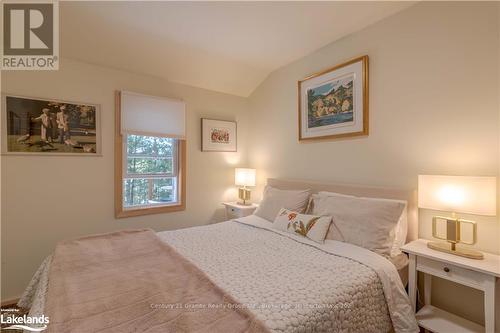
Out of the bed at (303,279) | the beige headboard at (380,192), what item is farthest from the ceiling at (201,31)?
the bed at (303,279)

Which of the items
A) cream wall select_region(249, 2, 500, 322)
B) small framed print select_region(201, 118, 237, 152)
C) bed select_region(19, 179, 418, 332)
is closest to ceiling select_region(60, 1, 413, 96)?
cream wall select_region(249, 2, 500, 322)

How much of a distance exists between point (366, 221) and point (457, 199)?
0.58 metres

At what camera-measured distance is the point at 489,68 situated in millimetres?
1661

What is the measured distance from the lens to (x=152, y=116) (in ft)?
9.91

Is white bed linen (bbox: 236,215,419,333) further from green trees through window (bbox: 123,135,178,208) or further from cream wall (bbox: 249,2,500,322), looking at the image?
green trees through window (bbox: 123,135,178,208)

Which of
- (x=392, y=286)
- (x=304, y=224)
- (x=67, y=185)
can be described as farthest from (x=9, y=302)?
(x=392, y=286)

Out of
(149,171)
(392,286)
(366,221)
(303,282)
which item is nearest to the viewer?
(303,282)

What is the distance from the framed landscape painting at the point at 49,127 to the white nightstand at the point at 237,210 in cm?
177

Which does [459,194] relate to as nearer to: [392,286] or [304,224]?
[392,286]

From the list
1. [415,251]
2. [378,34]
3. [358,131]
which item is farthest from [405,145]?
[378,34]

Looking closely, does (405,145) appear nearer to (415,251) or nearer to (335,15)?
(415,251)

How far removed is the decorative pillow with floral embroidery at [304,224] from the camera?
201cm

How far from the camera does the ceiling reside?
6.97 feet

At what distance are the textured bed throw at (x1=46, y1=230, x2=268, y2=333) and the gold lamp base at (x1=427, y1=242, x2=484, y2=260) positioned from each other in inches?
57.4
